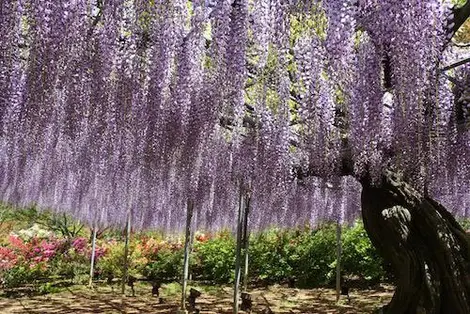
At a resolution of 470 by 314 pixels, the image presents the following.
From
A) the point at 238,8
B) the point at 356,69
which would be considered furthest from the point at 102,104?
the point at 356,69

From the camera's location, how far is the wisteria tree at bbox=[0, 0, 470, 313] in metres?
3.77

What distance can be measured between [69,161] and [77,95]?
4.24m

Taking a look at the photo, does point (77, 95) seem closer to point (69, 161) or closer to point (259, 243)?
point (69, 161)

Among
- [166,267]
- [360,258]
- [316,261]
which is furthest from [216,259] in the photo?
[360,258]

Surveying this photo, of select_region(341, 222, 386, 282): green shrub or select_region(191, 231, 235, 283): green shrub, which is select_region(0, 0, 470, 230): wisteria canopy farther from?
select_region(191, 231, 235, 283): green shrub

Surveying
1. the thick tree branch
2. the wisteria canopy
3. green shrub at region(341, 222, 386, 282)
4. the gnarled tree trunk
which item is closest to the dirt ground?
green shrub at region(341, 222, 386, 282)

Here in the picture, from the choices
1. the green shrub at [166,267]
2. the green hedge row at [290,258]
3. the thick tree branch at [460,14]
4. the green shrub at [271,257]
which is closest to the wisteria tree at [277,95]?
the thick tree branch at [460,14]

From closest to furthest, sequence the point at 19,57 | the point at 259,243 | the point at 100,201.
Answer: the point at 19,57, the point at 100,201, the point at 259,243

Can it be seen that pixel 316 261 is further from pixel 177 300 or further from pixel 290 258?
pixel 177 300

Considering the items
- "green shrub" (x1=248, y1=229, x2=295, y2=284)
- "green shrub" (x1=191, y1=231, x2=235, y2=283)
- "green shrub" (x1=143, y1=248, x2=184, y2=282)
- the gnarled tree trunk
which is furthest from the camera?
"green shrub" (x1=143, y1=248, x2=184, y2=282)

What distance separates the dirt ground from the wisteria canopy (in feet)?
10.6

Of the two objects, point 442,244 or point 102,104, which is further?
point 442,244

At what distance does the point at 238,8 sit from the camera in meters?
4.07

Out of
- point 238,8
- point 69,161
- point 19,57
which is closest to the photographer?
point 238,8
